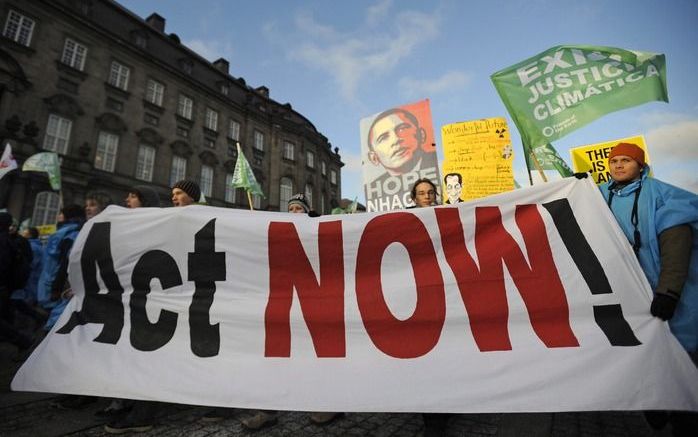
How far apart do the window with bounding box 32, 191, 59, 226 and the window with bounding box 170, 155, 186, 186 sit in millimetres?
5722

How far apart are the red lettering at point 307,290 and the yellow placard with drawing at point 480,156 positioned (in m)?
4.25

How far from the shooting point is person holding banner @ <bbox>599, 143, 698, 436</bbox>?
1.87m

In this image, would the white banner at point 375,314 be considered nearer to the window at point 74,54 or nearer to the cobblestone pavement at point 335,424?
the cobblestone pavement at point 335,424

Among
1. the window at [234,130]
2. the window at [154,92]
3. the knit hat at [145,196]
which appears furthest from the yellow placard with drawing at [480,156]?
the window at [234,130]

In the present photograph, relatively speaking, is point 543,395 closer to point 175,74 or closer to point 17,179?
point 17,179

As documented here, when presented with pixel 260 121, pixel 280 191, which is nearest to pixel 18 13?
pixel 260 121

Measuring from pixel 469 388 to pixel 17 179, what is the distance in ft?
63.0

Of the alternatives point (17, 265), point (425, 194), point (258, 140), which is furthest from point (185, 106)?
point (425, 194)

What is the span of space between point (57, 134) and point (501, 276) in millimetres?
20075

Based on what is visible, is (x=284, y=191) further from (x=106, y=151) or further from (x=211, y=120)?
(x=106, y=151)

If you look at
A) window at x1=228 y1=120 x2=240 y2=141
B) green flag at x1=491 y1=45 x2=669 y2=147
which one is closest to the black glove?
green flag at x1=491 y1=45 x2=669 y2=147

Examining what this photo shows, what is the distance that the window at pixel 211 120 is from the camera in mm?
22844

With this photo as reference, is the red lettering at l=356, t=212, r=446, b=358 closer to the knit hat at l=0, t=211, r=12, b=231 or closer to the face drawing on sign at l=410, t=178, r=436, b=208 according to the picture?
the face drawing on sign at l=410, t=178, r=436, b=208

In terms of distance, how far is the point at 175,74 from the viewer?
2089 centimetres
